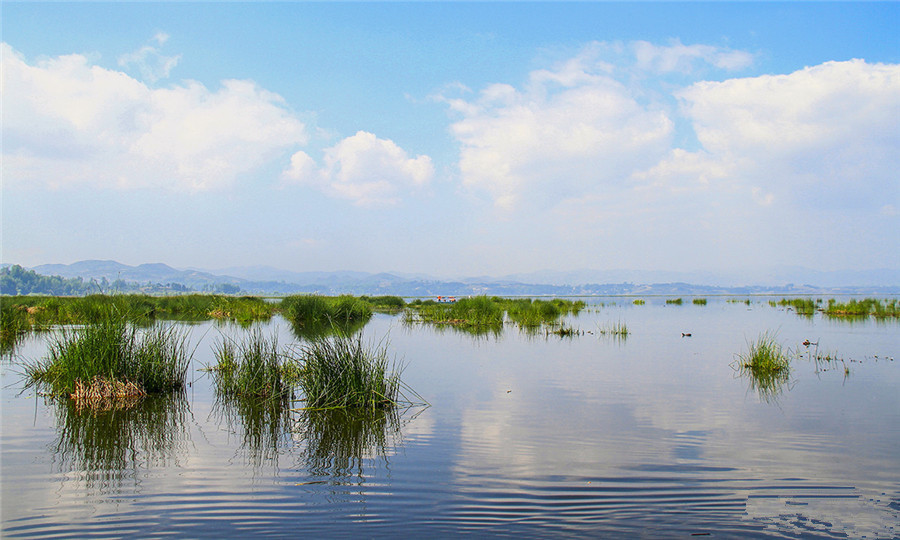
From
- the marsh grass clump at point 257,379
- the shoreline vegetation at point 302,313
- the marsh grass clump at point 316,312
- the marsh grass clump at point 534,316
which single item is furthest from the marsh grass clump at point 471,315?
the marsh grass clump at point 257,379

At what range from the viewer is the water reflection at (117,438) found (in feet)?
21.1

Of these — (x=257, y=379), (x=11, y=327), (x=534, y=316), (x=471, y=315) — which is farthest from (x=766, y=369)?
(x=11, y=327)

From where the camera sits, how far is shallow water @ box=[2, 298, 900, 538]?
5008mm

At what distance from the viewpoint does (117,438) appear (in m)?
7.70

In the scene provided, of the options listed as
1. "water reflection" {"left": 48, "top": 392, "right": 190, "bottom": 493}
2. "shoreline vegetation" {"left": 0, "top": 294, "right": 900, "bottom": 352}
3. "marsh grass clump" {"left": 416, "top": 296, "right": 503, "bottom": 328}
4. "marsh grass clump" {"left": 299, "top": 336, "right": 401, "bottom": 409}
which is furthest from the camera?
"marsh grass clump" {"left": 416, "top": 296, "right": 503, "bottom": 328}

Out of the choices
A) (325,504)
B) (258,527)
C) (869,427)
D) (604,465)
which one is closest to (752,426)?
(869,427)

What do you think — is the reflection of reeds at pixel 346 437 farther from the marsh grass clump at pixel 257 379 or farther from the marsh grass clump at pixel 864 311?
the marsh grass clump at pixel 864 311

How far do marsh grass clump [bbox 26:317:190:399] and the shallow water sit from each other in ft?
1.48

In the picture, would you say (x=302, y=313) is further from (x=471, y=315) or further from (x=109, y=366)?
(x=109, y=366)

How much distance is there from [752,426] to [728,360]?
7.82 metres

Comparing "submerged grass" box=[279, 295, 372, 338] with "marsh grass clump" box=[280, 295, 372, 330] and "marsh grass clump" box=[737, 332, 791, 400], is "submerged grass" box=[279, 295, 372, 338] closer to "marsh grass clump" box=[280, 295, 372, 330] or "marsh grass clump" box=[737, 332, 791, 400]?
"marsh grass clump" box=[280, 295, 372, 330]

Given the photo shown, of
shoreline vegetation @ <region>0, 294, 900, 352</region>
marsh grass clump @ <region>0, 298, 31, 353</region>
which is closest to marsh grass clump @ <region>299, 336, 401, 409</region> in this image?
shoreline vegetation @ <region>0, 294, 900, 352</region>

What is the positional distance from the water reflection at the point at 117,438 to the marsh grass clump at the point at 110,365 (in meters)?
0.31

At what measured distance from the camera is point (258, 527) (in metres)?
4.86
